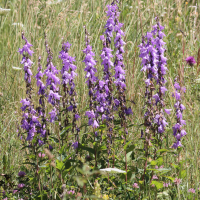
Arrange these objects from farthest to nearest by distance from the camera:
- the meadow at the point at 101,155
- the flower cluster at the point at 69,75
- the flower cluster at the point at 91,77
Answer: the flower cluster at the point at 69,75
the flower cluster at the point at 91,77
the meadow at the point at 101,155

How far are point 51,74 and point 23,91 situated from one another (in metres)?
1.67

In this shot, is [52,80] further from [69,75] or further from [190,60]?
[190,60]

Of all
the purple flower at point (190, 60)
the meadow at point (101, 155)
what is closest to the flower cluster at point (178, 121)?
the meadow at point (101, 155)

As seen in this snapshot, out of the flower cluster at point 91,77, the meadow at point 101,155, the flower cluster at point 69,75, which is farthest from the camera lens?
the flower cluster at point 69,75

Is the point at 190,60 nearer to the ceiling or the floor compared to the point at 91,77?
nearer to the ceiling

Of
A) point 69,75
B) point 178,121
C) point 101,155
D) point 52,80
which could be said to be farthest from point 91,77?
point 178,121

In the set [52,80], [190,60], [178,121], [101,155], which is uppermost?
[190,60]

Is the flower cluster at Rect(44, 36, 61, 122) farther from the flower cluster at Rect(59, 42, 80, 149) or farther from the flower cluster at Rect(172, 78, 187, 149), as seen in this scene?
the flower cluster at Rect(172, 78, 187, 149)

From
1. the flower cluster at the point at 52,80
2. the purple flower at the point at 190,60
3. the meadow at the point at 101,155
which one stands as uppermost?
the purple flower at the point at 190,60

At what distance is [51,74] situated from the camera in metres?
2.31

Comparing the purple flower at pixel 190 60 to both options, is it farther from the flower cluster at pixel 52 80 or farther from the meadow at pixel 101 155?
the flower cluster at pixel 52 80

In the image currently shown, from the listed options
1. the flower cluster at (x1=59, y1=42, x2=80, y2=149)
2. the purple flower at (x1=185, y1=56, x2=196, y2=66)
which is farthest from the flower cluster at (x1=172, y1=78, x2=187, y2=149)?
the flower cluster at (x1=59, y1=42, x2=80, y2=149)

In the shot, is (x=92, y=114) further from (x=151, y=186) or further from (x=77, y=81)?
(x=77, y=81)

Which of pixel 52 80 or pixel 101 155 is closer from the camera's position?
pixel 101 155
